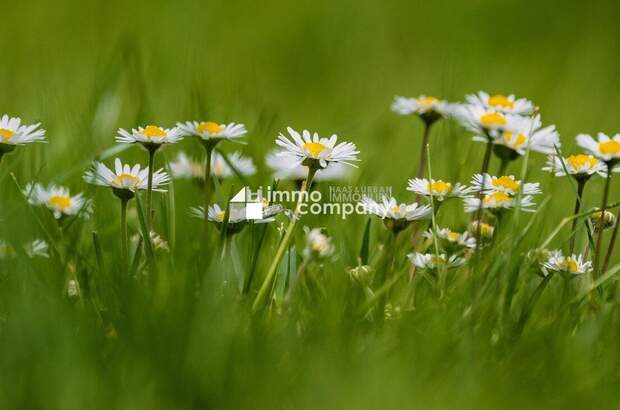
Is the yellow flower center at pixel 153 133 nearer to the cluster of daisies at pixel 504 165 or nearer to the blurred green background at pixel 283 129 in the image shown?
the blurred green background at pixel 283 129

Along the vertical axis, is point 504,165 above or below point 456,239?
above

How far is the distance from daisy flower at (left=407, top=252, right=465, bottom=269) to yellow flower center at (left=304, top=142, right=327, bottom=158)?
0.58ft

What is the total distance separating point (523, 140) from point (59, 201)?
2.03 ft

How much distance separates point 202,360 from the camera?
2.78 ft

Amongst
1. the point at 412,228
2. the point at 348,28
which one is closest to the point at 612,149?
the point at 412,228

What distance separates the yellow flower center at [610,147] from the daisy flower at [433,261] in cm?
22

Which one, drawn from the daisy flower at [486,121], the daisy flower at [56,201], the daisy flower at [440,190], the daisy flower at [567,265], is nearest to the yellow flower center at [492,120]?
the daisy flower at [486,121]

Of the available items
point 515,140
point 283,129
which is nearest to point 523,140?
point 515,140

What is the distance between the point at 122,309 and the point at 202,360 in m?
0.13

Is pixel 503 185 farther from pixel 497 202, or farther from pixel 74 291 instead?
pixel 74 291

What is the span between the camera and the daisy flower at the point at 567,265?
1.08 metres

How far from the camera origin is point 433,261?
109cm

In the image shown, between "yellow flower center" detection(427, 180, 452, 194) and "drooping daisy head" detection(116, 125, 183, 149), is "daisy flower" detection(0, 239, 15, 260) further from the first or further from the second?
"yellow flower center" detection(427, 180, 452, 194)

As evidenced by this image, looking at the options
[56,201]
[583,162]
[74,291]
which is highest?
[583,162]
